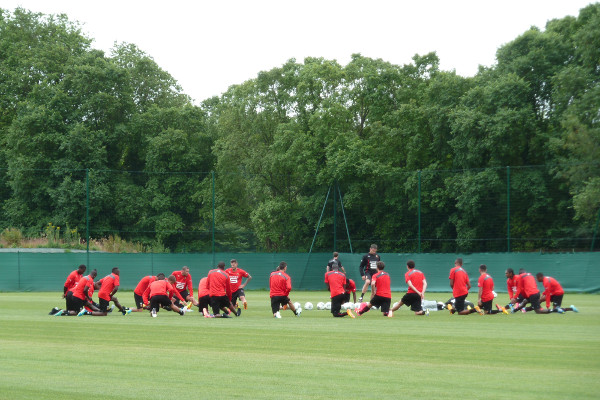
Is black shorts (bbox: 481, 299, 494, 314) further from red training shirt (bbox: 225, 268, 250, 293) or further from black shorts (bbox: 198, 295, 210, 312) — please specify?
black shorts (bbox: 198, 295, 210, 312)

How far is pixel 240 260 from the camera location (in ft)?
140

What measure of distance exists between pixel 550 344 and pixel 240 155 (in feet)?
177

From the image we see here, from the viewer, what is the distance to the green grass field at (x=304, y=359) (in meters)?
9.43

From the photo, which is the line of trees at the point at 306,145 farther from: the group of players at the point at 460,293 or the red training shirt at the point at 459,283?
the red training shirt at the point at 459,283

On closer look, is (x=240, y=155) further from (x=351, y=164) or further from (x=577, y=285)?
(x=577, y=285)

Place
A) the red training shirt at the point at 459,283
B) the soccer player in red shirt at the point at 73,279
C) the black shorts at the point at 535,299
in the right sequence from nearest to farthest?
the red training shirt at the point at 459,283, the black shorts at the point at 535,299, the soccer player in red shirt at the point at 73,279

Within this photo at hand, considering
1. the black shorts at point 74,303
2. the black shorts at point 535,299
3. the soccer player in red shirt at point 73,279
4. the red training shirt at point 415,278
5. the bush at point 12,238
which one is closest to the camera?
the red training shirt at point 415,278

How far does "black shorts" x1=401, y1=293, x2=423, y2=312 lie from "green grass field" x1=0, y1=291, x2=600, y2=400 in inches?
71.0

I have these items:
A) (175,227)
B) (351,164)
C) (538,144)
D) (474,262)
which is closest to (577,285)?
(474,262)

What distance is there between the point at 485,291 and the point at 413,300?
83.3 inches

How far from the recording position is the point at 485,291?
75.2 ft

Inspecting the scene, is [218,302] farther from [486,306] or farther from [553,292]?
[553,292]

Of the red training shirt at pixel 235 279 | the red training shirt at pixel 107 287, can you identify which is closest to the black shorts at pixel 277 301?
the red training shirt at pixel 235 279

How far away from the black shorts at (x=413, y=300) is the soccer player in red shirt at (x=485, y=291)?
1.72 metres
